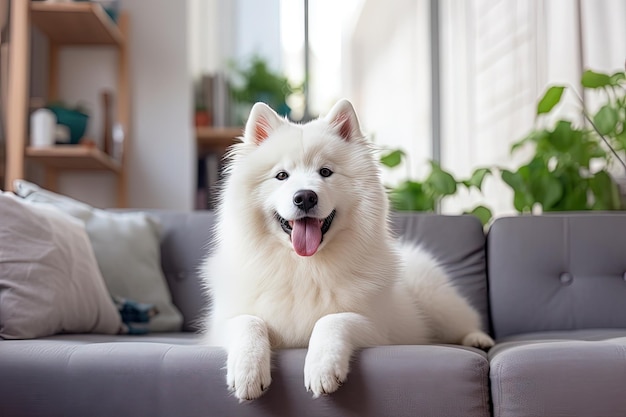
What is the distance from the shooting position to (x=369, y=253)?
1.86m

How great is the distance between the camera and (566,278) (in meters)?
2.54

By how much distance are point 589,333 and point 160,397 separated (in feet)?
4.39

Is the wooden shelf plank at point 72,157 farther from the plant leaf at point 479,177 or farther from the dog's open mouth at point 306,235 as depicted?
the dog's open mouth at point 306,235

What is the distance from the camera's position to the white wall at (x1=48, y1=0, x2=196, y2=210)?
14.6 feet

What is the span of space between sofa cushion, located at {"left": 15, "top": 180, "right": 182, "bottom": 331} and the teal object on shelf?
1512 mm

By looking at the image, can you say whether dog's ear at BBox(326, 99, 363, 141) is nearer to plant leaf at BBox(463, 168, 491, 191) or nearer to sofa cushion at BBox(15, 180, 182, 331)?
sofa cushion at BBox(15, 180, 182, 331)

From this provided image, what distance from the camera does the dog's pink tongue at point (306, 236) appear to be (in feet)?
5.75

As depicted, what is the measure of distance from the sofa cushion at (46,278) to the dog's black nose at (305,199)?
0.82 metres

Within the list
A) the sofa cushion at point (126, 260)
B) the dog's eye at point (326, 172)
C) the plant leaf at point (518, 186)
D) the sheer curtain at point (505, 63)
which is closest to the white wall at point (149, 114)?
the sheer curtain at point (505, 63)

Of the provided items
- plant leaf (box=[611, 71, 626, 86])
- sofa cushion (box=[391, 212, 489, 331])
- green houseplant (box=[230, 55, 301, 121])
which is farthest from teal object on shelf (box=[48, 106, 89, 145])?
plant leaf (box=[611, 71, 626, 86])

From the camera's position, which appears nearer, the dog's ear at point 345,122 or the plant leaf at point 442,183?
the dog's ear at point 345,122

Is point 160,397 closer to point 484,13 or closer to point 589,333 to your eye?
point 589,333

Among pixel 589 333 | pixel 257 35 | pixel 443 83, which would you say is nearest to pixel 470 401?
pixel 589 333

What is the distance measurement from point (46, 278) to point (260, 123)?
29.6 inches
